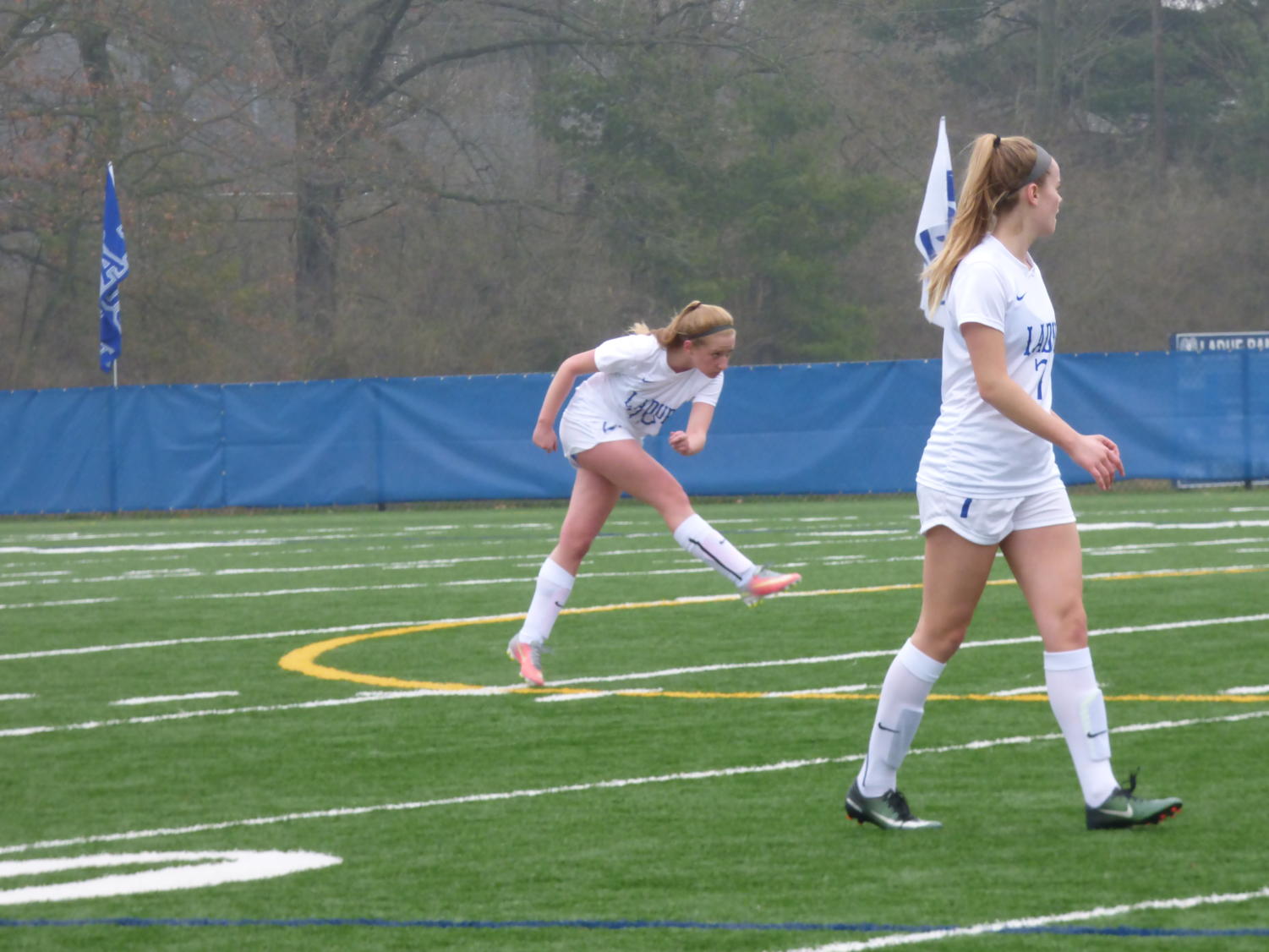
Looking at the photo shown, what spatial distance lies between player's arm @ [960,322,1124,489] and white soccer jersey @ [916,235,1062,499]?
53mm

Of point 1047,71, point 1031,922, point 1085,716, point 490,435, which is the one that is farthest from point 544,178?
point 1031,922

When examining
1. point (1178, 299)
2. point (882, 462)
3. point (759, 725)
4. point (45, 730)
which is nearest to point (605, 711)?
point (759, 725)

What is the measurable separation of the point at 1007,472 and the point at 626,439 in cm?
420

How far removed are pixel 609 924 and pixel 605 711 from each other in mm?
3990

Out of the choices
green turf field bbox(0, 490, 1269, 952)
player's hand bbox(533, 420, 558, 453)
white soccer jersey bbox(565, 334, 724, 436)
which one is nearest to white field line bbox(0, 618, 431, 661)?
green turf field bbox(0, 490, 1269, 952)

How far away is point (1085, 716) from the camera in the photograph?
6461 mm

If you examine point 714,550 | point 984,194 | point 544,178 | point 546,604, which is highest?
point 544,178

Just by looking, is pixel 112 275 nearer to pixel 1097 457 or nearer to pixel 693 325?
pixel 693 325

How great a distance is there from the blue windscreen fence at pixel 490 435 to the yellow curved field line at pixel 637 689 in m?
13.4

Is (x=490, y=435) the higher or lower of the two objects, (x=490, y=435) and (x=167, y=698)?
the lower

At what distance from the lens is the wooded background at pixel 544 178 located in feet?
125

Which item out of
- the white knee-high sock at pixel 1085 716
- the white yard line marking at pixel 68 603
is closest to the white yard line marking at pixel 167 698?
the white knee-high sock at pixel 1085 716

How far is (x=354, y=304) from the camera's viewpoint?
4284cm

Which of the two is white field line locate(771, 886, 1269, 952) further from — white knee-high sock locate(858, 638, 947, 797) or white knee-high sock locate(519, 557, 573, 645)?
white knee-high sock locate(519, 557, 573, 645)
